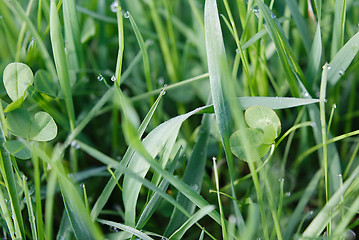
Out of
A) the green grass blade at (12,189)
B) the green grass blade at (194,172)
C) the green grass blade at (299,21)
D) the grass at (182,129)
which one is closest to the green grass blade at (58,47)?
the grass at (182,129)

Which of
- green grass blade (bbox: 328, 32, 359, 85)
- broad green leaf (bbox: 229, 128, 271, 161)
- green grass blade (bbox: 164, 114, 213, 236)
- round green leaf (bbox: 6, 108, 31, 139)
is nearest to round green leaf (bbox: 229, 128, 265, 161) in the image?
broad green leaf (bbox: 229, 128, 271, 161)

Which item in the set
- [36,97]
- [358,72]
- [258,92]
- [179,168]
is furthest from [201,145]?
[358,72]

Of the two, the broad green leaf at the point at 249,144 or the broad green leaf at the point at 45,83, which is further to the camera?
the broad green leaf at the point at 45,83

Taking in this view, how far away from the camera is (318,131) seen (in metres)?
0.76

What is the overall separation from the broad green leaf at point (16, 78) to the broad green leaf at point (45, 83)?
0.24 feet

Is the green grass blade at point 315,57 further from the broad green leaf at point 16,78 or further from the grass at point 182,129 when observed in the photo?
the broad green leaf at point 16,78

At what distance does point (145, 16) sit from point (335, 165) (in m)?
0.62

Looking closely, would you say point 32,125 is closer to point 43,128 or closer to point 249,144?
point 43,128

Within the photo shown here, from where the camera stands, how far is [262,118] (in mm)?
642

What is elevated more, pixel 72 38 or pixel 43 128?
pixel 72 38

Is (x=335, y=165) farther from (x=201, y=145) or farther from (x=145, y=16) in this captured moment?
(x=145, y=16)

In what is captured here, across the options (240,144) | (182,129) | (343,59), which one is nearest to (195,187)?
(240,144)

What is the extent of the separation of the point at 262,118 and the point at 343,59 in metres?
0.21

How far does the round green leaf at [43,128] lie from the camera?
657 mm
